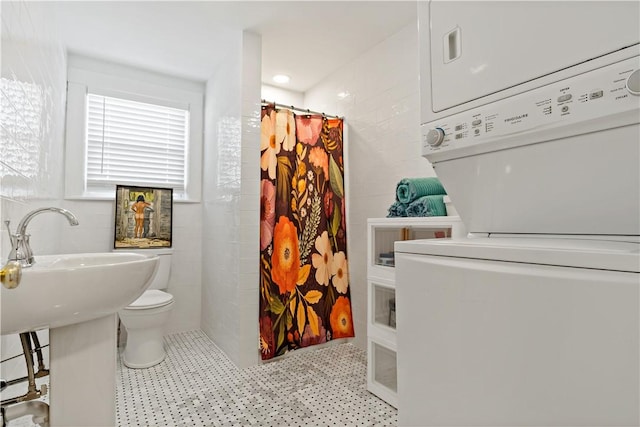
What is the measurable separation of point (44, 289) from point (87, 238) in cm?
216

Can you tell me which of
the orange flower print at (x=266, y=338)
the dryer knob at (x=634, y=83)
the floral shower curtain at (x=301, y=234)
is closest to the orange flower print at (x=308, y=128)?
the floral shower curtain at (x=301, y=234)

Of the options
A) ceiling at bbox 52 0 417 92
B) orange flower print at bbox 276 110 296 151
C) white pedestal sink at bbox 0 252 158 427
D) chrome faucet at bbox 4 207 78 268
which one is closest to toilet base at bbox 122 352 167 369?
white pedestal sink at bbox 0 252 158 427

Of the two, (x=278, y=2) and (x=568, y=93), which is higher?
(x=278, y=2)

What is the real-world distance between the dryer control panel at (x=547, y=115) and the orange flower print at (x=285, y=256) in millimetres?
1463

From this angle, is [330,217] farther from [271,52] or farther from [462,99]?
[462,99]

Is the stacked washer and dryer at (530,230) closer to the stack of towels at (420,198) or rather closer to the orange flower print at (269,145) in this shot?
the stack of towels at (420,198)

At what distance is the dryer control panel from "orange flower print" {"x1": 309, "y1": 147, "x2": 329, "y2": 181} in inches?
59.5

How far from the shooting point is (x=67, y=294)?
792mm

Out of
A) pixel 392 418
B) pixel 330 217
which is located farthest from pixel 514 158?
pixel 330 217

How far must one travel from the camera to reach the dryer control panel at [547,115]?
68cm

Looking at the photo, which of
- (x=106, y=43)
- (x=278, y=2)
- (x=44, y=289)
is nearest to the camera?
(x=44, y=289)

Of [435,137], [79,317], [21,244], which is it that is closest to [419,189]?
[435,137]

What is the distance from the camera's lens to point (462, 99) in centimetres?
98

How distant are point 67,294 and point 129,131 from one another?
240 cm
